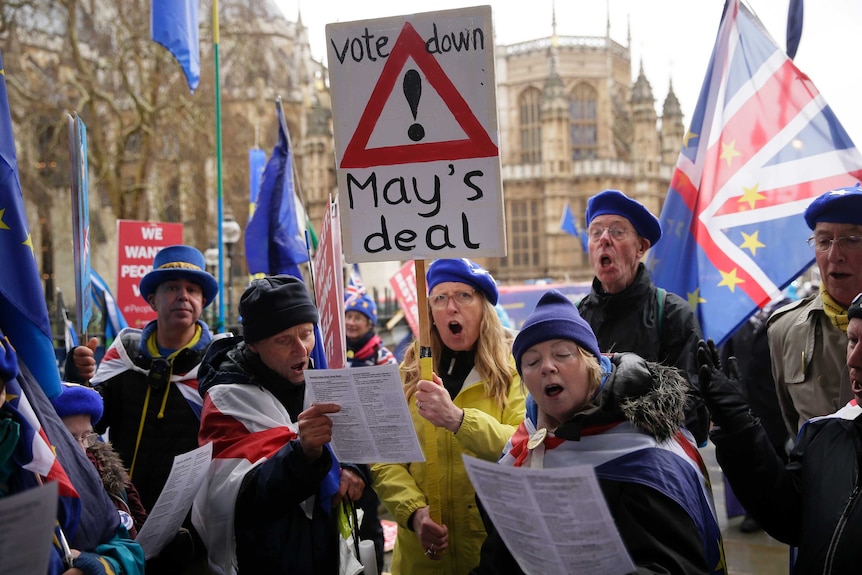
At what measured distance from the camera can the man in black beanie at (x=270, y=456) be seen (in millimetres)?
2592

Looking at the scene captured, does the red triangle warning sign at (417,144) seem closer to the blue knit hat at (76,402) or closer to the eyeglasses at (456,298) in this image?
the eyeglasses at (456,298)

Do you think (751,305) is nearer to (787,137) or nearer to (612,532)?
(787,137)

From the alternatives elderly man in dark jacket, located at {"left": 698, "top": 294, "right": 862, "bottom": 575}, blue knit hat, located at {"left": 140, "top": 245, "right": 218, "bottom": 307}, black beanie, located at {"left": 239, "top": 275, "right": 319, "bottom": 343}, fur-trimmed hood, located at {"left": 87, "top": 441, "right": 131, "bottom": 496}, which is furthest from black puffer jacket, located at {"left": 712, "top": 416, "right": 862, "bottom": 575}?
blue knit hat, located at {"left": 140, "top": 245, "right": 218, "bottom": 307}

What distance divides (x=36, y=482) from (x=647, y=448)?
1612 mm

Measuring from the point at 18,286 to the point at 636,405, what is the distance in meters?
1.86

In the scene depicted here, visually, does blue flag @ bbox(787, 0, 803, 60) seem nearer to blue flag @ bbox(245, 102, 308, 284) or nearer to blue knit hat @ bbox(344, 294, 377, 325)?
blue knit hat @ bbox(344, 294, 377, 325)

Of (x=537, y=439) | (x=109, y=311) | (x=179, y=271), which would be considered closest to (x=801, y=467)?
(x=537, y=439)

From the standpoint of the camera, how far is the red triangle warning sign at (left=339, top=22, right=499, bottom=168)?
2.65 meters

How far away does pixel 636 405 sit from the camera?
2.24 m

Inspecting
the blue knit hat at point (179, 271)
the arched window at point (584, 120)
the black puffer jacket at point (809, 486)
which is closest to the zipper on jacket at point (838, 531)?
the black puffer jacket at point (809, 486)

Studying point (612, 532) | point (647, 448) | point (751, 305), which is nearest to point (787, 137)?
point (751, 305)

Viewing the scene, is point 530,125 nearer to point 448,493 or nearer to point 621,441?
point 448,493

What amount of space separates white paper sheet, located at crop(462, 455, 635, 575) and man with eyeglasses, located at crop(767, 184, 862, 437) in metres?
1.75

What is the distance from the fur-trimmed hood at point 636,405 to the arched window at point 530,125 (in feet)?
175
